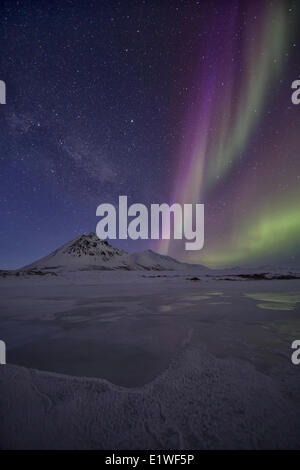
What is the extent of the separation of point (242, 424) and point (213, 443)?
13.4 inches

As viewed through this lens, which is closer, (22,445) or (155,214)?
(22,445)

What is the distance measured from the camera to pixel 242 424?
159 centimetres

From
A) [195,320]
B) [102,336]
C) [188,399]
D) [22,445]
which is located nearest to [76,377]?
[22,445]

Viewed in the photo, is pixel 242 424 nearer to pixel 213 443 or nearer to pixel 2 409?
pixel 213 443
